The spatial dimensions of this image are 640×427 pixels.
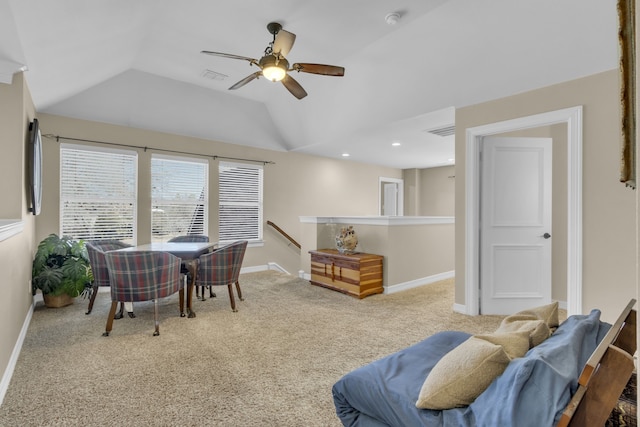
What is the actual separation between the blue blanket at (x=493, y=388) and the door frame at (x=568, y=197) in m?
1.82

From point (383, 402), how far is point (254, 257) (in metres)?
5.13

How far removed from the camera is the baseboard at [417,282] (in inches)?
181

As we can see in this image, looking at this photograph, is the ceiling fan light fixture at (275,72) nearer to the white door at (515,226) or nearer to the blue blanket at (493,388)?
the white door at (515,226)

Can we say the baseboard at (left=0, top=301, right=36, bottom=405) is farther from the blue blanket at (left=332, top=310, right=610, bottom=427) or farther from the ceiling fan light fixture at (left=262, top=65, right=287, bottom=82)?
the ceiling fan light fixture at (left=262, top=65, right=287, bottom=82)

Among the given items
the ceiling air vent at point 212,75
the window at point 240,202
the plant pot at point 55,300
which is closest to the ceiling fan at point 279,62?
the ceiling air vent at point 212,75

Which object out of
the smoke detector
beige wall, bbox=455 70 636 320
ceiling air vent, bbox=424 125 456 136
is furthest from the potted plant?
beige wall, bbox=455 70 636 320

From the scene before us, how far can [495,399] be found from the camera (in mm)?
1003

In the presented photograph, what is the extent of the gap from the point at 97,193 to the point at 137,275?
2.43 meters

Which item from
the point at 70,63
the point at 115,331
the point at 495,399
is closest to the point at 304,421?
the point at 495,399

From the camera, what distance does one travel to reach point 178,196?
5.40 m

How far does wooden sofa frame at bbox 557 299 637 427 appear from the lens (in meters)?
0.85

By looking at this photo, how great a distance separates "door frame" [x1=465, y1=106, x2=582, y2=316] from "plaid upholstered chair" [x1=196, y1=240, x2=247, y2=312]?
2.60m

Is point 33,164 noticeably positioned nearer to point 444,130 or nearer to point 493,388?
point 493,388

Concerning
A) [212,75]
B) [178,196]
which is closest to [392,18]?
[212,75]
